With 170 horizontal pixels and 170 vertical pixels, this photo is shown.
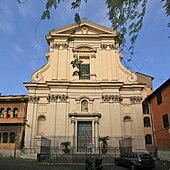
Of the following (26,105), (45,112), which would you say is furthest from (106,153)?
(26,105)

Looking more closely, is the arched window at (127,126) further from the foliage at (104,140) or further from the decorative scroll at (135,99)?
the foliage at (104,140)

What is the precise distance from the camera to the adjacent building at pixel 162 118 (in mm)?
20688

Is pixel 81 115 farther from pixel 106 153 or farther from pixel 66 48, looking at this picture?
pixel 66 48

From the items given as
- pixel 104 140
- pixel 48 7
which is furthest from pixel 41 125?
pixel 48 7

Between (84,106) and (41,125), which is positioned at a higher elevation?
(84,106)

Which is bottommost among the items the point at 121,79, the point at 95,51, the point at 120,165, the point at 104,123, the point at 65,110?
the point at 120,165

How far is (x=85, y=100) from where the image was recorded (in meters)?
25.0

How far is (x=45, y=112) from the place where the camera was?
80.1 ft

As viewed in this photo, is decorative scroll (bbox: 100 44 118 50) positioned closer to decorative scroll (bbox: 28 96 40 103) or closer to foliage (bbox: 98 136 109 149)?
decorative scroll (bbox: 28 96 40 103)

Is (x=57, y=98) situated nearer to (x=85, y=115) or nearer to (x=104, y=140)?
(x=85, y=115)

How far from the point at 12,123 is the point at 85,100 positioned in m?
9.55

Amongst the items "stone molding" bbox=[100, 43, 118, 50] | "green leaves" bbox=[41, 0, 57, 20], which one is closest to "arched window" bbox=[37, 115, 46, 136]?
"stone molding" bbox=[100, 43, 118, 50]

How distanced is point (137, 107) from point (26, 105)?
1422 cm

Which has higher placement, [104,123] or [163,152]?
[104,123]
